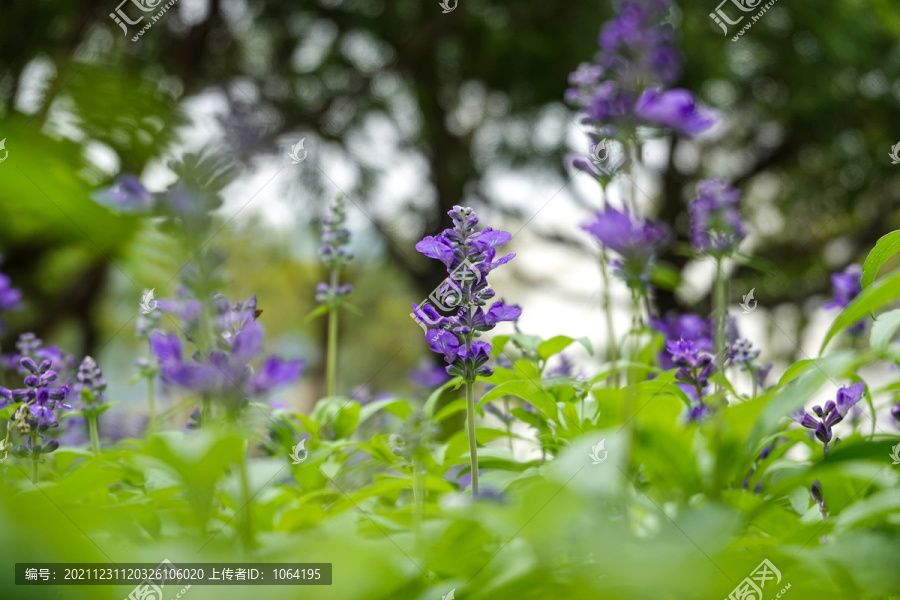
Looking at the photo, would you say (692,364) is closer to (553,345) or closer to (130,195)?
(553,345)

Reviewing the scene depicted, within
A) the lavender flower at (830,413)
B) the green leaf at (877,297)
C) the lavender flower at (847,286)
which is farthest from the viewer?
the lavender flower at (847,286)

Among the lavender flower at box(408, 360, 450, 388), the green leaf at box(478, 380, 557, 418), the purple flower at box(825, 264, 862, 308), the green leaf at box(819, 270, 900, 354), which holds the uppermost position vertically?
the lavender flower at box(408, 360, 450, 388)

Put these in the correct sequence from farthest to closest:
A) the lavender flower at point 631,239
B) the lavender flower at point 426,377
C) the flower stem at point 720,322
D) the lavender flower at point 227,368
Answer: the lavender flower at point 426,377
the flower stem at point 720,322
the lavender flower at point 631,239
the lavender flower at point 227,368

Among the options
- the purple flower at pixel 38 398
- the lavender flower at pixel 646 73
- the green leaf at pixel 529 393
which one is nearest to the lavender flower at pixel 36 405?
the purple flower at pixel 38 398

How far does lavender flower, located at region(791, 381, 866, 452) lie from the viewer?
1087 millimetres

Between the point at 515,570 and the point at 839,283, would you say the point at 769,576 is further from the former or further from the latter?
the point at 839,283

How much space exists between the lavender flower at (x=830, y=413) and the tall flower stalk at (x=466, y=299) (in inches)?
20.5

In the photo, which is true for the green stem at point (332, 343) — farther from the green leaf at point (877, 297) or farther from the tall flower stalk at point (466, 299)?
the green leaf at point (877, 297)

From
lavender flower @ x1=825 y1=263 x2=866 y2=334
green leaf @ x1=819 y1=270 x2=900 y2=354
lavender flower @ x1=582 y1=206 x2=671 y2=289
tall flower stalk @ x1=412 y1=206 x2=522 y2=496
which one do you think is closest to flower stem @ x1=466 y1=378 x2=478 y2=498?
tall flower stalk @ x1=412 y1=206 x2=522 y2=496

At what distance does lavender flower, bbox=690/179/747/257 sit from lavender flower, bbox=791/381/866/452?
35 centimetres

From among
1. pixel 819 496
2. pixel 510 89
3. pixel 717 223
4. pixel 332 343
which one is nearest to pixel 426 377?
pixel 332 343

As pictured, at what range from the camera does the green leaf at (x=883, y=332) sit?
0.64 meters

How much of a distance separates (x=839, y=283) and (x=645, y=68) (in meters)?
1.00

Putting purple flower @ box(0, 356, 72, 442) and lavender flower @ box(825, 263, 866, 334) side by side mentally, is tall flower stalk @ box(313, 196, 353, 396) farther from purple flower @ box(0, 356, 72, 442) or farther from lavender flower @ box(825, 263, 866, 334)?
lavender flower @ box(825, 263, 866, 334)
